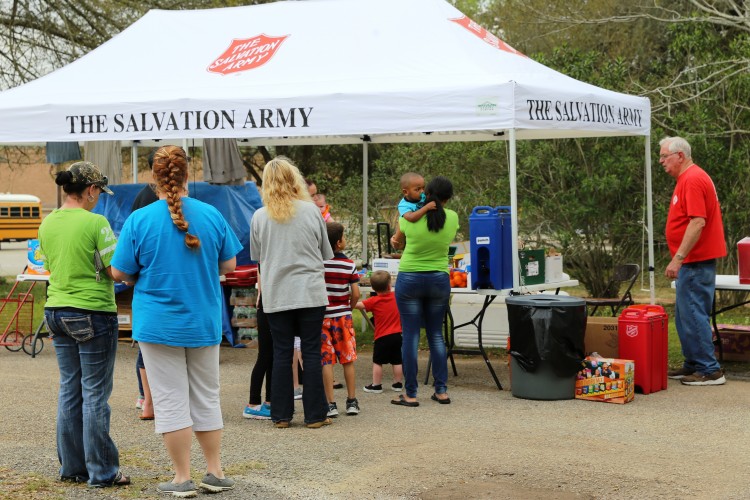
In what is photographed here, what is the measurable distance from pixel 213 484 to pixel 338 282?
2.42 metres

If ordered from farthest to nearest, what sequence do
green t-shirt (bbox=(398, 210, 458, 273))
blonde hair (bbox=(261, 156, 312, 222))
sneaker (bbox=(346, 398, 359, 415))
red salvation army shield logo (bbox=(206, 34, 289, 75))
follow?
red salvation army shield logo (bbox=(206, 34, 289, 75)) → green t-shirt (bbox=(398, 210, 458, 273)) → sneaker (bbox=(346, 398, 359, 415)) → blonde hair (bbox=(261, 156, 312, 222))

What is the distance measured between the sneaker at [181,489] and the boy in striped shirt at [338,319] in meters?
2.21

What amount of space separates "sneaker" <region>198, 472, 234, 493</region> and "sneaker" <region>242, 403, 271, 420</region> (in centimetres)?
207

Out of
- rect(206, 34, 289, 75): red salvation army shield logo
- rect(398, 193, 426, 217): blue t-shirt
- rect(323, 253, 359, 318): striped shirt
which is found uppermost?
rect(206, 34, 289, 75): red salvation army shield logo

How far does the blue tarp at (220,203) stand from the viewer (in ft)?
36.7

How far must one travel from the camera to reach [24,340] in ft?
36.5

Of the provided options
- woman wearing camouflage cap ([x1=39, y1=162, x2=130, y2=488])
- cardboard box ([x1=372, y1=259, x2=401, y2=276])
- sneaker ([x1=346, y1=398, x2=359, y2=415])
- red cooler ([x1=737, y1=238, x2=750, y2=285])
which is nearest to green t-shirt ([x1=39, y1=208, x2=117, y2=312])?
woman wearing camouflage cap ([x1=39, y1=162, x2=130, y2=488])

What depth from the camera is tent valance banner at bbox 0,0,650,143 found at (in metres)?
8.93

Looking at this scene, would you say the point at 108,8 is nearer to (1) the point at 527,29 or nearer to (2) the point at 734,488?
(1) the point at 527,29

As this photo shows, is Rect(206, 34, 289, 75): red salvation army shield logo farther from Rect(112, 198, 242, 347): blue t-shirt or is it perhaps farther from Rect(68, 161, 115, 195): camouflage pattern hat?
Rect(112, 198, 242, 347): blue t-shirt

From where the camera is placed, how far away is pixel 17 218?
129 ft

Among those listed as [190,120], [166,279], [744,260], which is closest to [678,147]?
[744,260]

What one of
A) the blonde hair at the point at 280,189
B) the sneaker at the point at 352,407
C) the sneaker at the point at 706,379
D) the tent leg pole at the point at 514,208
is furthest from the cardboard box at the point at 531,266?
the blonde hair at the point at 280,189

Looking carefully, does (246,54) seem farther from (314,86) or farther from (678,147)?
(678,147)
